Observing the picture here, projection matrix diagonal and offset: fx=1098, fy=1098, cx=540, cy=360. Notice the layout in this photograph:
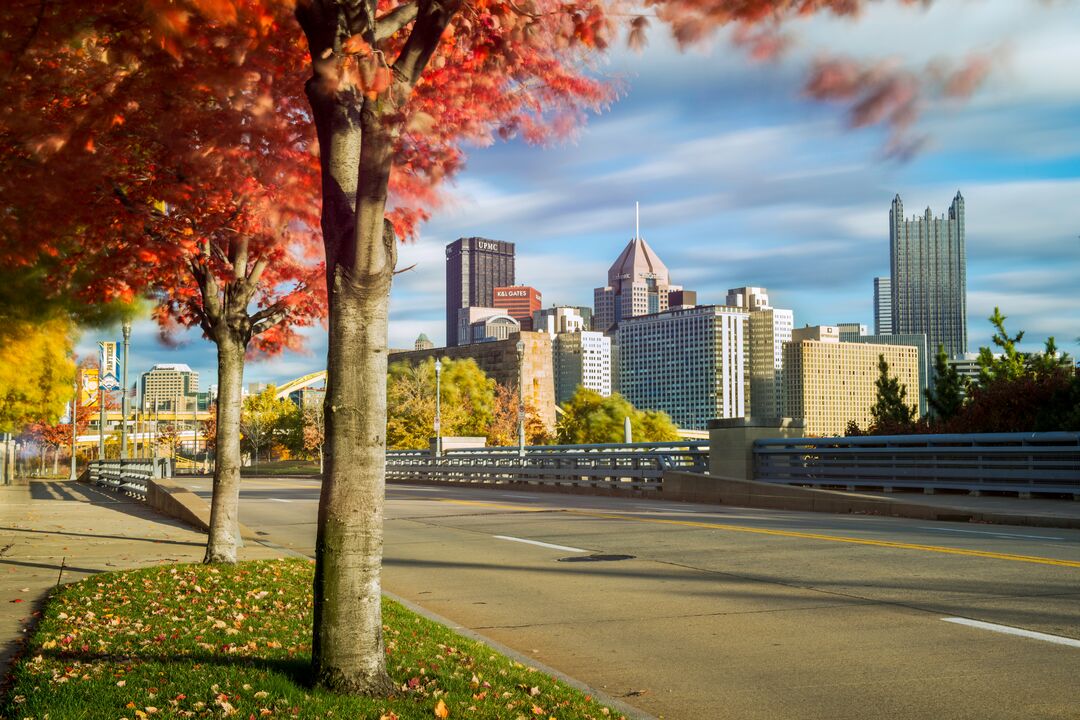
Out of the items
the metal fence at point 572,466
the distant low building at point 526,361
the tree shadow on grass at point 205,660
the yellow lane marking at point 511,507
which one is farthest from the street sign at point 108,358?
the distant low building at point 526,361

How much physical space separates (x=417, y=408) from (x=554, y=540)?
3226 inches

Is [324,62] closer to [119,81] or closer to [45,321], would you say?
[119,81]

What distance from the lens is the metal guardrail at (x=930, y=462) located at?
71.7 ft

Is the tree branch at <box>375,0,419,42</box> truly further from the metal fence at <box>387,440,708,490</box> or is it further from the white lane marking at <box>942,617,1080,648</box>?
the metal fence at <box>387,440,708,490</box>

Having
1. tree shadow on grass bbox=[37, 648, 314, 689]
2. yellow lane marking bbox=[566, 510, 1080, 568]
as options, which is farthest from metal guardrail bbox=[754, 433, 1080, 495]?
tree shadow on grass bbox=[37, 648, 314, 689]

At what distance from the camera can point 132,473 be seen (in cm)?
3672

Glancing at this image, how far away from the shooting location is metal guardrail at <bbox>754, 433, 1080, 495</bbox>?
21844mm

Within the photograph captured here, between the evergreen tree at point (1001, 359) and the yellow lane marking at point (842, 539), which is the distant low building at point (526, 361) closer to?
the evergreen tree at point (1001, 359)

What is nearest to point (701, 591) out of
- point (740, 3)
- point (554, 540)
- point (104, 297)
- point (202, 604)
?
point (202, 604)

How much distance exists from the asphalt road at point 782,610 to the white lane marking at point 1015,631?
0.02 m

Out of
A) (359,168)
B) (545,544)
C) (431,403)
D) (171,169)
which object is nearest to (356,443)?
(359,168)

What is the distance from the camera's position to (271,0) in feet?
18.4

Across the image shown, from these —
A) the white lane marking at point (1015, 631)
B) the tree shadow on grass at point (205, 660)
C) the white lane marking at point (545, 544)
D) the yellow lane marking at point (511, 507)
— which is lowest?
the yellow lane marking at point (511, 507)

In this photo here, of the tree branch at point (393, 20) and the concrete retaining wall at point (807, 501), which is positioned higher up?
the tree branch at point (393, 20)
